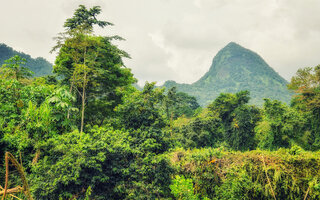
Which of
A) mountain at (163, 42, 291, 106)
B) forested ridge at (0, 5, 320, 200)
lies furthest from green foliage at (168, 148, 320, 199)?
mountain at (163, 42, 291, 106)

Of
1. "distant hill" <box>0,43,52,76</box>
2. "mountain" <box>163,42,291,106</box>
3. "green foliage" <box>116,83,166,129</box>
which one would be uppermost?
"mountain" <box>163,42,291,106</box>

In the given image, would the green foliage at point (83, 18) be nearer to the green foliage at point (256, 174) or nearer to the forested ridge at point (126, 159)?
the forested ridge at point (126, 159)

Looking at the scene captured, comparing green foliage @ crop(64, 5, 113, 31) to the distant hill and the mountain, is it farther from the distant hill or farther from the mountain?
the mountain

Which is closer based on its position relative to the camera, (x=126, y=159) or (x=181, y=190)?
(x=181, y=190)

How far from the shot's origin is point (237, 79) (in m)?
145

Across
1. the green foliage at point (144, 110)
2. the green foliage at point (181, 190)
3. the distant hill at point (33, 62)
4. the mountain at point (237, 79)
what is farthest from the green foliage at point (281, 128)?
the mountain at point (237, 79)

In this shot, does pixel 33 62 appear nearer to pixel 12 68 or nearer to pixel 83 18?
pixel 83 18

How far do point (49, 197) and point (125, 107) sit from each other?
130 inches

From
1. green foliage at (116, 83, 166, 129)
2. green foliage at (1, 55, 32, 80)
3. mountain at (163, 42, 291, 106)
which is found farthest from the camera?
mountain at (163, 42, 291, 106)

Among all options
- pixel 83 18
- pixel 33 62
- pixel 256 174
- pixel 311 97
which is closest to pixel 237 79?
pixel 33 62

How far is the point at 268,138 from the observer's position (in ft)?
53.6

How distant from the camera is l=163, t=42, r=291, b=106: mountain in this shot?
11731 cm

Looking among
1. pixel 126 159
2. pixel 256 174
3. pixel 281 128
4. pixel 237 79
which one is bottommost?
pixel 256 174

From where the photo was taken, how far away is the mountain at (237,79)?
117312mm
